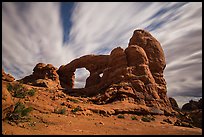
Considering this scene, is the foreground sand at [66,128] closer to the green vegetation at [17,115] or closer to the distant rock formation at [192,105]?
the green vegetation at [17,115]

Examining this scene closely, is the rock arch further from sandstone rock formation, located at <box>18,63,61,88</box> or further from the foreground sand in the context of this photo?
the foreground sand

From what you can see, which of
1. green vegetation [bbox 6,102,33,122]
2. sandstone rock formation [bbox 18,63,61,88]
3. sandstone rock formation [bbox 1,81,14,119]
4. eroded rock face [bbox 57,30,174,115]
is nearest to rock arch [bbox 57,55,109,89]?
eroded rock face [bbox 57,30,174,115]

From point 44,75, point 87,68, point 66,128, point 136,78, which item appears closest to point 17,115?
point 66,128

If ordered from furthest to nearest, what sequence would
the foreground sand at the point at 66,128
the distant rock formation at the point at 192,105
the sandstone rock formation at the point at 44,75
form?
the distant rock formation at the point at 192,105
the sandstone rock formation at the point at 44,75
the foreground sand at the point at 66,128

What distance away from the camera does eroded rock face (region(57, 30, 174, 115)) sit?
22688 millimetres

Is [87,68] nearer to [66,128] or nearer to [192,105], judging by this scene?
[192,105]

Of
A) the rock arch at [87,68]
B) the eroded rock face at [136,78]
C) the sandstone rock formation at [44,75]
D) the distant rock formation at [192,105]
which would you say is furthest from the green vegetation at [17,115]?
the distant rock formation at [192,105]

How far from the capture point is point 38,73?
40.2 m

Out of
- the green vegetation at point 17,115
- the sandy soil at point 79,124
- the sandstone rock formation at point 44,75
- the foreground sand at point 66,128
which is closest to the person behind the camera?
the foreground sand at point 66,128

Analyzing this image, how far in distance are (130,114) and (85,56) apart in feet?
72.4

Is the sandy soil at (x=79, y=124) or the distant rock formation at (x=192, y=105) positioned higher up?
the distant rock formation at (x=192, y=105)

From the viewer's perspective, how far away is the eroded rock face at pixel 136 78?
74.4 ft

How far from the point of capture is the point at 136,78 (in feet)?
82.4

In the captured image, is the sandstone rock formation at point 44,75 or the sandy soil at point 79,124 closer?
the sandy soil at point 79,124
